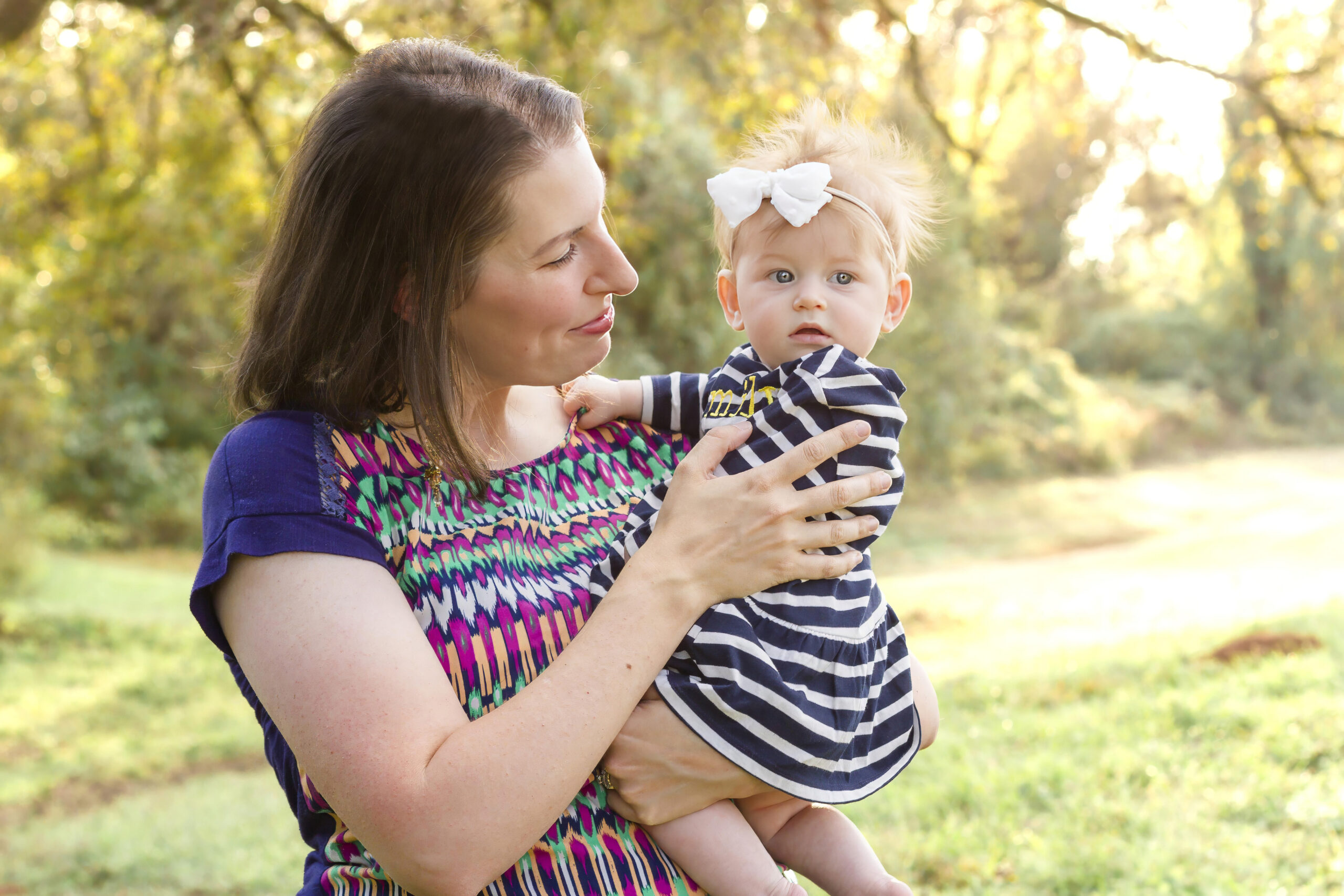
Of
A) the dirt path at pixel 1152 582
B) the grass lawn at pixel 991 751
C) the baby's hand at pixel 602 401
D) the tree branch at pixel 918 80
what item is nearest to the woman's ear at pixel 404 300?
the baby's hand at pixel 602 401

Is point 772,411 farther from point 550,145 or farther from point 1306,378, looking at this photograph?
point 1306,378

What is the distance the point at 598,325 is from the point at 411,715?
26.7 inches

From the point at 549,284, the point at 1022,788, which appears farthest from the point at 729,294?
the point at 1022,788

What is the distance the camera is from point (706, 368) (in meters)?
10.1

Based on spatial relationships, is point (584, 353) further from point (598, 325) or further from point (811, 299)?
point (811, 299)

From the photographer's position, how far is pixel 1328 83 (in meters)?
5.63

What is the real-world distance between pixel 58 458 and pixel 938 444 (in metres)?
9.85

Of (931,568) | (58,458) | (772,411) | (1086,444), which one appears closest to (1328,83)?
(772,411)

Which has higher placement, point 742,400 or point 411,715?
point 742,400

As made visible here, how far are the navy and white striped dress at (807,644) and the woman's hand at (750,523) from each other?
0.04 m

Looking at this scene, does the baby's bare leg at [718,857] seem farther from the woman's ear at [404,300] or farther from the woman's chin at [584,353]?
the woman's ear at [404,300]

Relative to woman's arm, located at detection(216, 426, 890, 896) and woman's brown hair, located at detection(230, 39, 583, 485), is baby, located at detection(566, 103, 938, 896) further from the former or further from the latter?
woman's brown hair, located at detection(230, 39, 583, 485)

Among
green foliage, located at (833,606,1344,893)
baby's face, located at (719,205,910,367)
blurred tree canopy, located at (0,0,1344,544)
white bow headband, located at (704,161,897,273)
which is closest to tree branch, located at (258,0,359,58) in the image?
blurred tree canopy, located at (0,0,1344,544)

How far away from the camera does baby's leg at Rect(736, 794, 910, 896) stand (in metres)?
1.64
